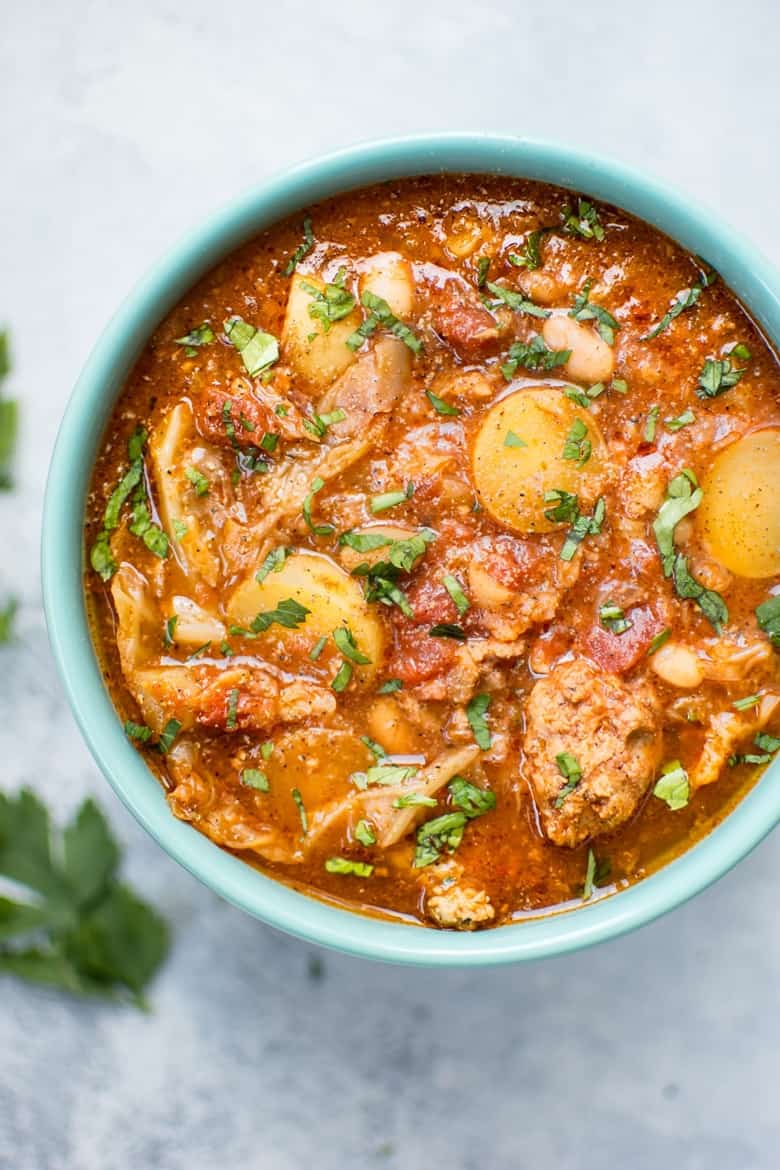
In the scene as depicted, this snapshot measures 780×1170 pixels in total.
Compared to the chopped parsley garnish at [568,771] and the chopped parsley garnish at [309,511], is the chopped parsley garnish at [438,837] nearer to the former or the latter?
the chopped parsley garnish at [568,771]

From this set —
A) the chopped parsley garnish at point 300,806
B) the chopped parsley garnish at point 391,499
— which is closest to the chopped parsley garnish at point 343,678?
the chopped parsley garnish at point 300,806

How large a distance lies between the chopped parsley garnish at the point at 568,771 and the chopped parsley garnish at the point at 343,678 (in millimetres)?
593

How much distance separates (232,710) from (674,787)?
3.97 ft

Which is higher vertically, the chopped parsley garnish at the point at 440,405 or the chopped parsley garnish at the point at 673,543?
the chopped parsley garnish at the point at 440,405

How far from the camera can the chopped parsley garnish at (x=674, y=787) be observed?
3.29m

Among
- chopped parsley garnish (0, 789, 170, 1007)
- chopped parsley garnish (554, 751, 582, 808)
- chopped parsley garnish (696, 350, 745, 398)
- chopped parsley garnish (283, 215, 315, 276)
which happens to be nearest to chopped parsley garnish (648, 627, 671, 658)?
chopped parsley garnish (554, 751, 582, 808)

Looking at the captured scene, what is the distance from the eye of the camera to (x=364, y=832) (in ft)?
10.7

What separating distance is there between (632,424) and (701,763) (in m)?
0.93

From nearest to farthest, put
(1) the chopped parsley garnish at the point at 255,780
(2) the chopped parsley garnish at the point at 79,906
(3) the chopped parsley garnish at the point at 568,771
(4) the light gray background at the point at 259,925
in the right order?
(3) the chopped parsley garnish at the point at 568,771
(1) the chopped parsley garnish at the point at 255,780
(4) the light gray background at the point at 259,925
(2) the chopped parsley garnish at the point at 79,906

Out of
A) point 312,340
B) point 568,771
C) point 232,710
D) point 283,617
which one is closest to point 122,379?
point 312,340

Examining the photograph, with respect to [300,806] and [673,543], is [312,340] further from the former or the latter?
[300,806]

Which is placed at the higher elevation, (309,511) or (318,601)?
(309,511)

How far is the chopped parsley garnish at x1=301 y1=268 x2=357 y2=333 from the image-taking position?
321cm

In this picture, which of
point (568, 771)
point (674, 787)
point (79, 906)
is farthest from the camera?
point (79, 906)
